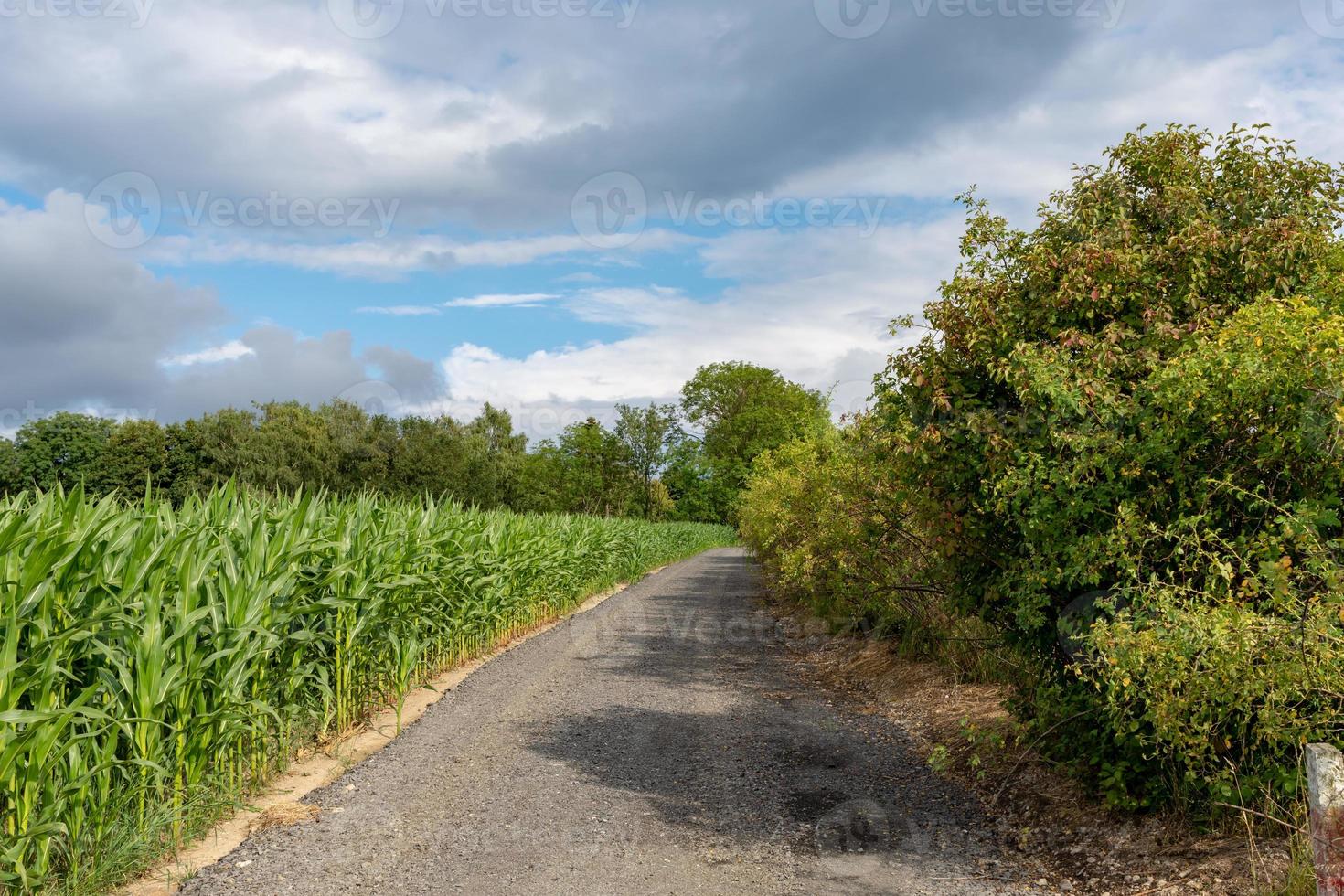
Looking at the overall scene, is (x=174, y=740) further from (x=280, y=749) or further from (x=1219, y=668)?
(x=1219, y=668)

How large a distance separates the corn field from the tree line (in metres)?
39.0

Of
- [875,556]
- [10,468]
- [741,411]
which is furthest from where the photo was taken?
[741,411]

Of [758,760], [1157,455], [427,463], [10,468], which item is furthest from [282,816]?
[10,468]

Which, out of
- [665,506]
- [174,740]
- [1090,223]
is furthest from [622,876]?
[665,506]

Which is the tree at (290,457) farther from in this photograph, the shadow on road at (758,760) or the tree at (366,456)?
the shadow on road at (758,760)

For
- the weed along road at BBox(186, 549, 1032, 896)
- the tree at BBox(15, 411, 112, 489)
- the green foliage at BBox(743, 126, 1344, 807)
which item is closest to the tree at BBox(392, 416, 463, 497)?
the tree at BBox(15, 411, 112, 489)

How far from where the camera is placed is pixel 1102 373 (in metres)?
5.01

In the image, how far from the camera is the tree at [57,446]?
62844mm

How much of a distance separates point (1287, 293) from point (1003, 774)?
12.3 ft

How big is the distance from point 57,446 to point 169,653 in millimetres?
74718

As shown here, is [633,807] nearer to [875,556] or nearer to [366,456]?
[875,556]

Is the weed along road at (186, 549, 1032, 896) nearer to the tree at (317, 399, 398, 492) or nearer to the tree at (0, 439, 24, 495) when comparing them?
the tree at (317, 399, 398, 492)

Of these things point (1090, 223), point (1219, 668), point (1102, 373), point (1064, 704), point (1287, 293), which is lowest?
point (1064, 704)

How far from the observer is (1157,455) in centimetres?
445
